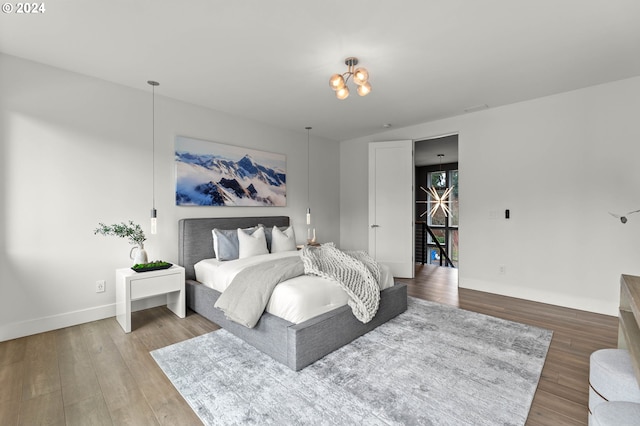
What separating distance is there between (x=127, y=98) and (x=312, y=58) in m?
2.26

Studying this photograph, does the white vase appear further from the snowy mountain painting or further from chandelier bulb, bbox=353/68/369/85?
chandelier bulb, bbox=353/68/369/85

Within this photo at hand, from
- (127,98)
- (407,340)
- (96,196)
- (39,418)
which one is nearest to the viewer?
(39,418)

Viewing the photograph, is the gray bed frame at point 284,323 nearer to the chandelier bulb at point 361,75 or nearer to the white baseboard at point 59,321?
the white baseboard at point 59,321

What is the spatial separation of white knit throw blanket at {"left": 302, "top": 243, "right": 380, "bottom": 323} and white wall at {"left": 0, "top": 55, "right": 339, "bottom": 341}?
2.08 metres

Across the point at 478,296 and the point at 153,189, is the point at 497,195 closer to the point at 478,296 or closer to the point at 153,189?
the point at 478,296

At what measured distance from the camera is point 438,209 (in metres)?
8.45

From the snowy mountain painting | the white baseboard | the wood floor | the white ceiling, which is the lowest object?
the wood floor

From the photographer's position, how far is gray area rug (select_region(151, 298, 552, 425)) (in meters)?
1.72

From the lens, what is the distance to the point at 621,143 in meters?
3.29

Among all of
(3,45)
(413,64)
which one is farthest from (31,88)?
(413,64)

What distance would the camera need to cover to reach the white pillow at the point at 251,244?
3.76 m

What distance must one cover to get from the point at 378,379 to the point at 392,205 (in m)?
3.54

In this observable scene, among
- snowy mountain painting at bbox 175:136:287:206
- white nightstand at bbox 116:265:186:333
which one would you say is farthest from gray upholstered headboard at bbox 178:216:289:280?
white nightstand at bbox 116:265:186:333

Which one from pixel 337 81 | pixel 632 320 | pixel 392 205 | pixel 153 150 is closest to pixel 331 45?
pixel 337 81
